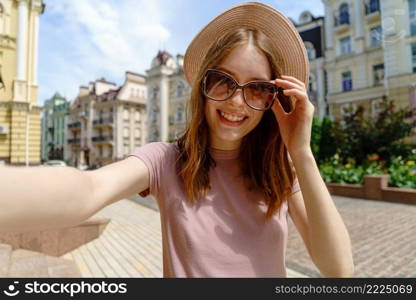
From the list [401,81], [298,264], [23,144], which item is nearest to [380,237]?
[298,264]

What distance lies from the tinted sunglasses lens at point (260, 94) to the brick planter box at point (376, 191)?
24.0ft

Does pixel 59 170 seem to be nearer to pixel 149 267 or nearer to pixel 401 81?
pixel 401 81

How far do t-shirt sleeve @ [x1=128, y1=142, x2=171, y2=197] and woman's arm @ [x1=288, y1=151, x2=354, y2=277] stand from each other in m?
0.46

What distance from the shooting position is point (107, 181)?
0.71m

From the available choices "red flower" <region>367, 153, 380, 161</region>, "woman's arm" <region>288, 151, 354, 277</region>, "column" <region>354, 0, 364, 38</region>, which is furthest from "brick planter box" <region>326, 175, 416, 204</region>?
"woman's arm" <region>288, 151, 354, 277</region>

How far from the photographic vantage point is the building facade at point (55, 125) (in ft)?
136

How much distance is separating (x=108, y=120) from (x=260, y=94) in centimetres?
3726

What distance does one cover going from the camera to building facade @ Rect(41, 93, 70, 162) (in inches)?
1628

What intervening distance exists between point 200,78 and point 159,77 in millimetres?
29153

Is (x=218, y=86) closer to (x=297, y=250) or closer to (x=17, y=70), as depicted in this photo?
(x=297, y=250)

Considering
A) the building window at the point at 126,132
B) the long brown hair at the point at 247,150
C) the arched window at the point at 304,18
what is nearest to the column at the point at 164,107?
the building window at the point at 126,132

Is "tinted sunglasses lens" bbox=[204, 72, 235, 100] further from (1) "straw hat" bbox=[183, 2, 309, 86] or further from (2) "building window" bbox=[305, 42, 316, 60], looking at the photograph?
(2) "building window" bbox=[305, 42, 316, 60]

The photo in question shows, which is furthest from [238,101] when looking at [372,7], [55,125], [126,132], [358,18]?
[55,125]

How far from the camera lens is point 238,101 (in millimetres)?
872
